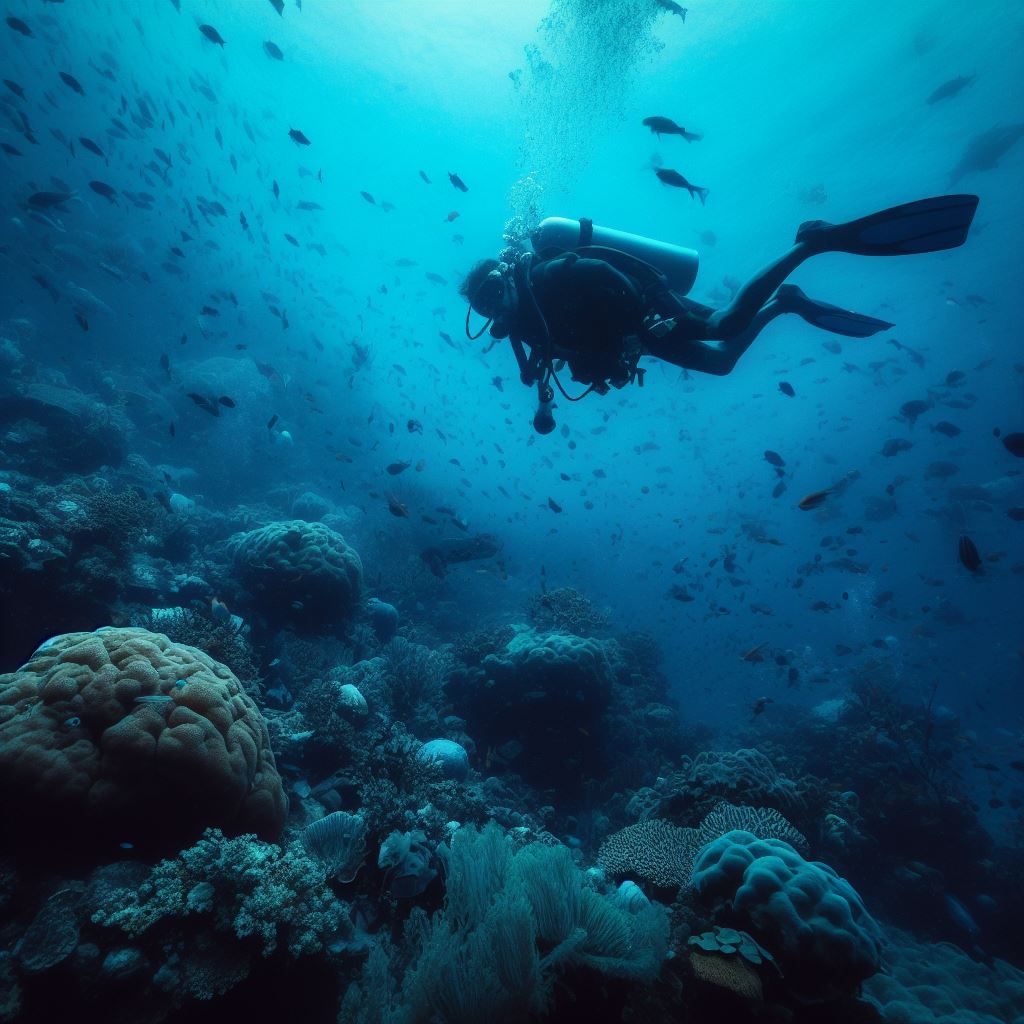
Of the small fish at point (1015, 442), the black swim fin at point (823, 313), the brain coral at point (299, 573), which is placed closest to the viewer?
the black swim fin at point (823, 313)

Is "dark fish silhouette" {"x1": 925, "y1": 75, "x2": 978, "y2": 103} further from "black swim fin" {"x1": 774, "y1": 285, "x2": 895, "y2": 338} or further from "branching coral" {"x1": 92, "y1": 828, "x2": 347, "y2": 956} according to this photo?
"branching coral" {"x1": 92, "y1": 828, "x2": 347, "y2": 956}

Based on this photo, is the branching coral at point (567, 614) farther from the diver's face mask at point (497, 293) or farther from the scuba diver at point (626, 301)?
the diver's face mask at point (497, 293)

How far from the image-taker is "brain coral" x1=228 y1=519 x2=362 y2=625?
8055 mm

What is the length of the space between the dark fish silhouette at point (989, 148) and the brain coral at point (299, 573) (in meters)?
33.5

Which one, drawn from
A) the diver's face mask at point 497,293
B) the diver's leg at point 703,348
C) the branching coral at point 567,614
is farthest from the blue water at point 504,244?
the diver's leg at point 703,348

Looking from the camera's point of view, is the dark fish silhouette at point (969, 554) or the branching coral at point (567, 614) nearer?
the dark fish silhouette at point (969, 554)

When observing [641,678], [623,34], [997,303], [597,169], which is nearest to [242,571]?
[641,678]

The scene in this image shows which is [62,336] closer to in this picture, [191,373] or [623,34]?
[191,373]

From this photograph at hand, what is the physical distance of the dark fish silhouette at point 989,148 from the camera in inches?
832

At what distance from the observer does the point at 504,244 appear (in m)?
14.2

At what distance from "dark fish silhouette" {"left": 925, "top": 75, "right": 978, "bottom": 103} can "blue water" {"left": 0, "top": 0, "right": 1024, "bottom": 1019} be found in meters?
0.38

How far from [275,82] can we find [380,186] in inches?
522

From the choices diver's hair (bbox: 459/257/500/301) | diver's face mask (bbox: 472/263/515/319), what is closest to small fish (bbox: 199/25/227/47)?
diver's hair (bbox: 459/257/500/301)

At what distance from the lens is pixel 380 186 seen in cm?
5231
